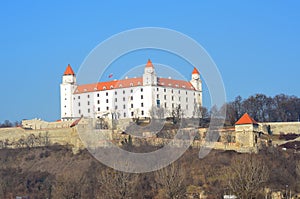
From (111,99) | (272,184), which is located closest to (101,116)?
(111,99)

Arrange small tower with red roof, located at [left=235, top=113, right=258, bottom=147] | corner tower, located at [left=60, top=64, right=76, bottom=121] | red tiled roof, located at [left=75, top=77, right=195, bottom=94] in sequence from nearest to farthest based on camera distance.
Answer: small tower with red roof, located at [left=235, top=113, right=258, bottom=147]
red tiled roof, located at [left=75, top=77, right=195, bottom=94]
corner tower, located at [left=60, top=64, right=76, bottom=121]

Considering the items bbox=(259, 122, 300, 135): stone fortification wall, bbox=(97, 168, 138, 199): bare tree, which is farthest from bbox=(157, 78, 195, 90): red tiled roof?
bbox=(97, 168, 138, 199): bare tree

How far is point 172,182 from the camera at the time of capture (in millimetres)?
53969

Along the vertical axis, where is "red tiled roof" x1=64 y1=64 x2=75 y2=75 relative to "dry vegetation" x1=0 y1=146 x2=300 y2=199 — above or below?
above

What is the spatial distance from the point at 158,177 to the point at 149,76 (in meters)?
34.4

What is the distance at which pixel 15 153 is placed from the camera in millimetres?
76062

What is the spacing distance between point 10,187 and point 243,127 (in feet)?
66.2

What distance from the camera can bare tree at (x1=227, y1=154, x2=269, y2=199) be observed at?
51.3 meters

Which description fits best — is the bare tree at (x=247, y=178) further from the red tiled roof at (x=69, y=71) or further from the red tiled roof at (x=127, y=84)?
the red tiled roof at (x=69, y=71)

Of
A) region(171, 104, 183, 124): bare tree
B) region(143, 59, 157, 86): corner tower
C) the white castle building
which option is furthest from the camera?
region(143, 59, 157, 86): corner tower

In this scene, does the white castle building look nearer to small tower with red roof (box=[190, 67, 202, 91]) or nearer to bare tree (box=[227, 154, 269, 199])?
small tower with red roof (box=[190, 67, 202, 91])

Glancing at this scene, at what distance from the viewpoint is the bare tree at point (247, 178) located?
51.3 metres

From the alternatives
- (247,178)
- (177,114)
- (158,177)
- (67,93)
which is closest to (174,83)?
(177,114)

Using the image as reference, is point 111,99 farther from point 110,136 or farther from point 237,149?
point 237,149
